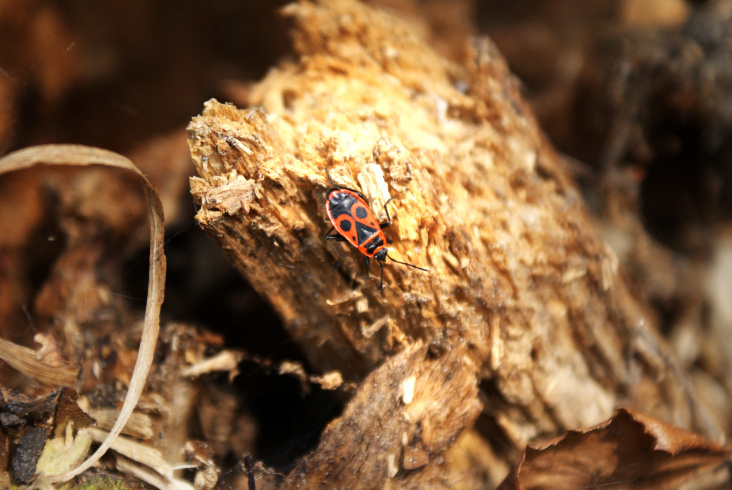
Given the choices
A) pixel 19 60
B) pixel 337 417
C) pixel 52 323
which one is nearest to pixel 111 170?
pixel 19 60

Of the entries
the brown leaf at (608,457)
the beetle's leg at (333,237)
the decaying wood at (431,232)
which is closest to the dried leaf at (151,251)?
the decaying wood at (431,232)

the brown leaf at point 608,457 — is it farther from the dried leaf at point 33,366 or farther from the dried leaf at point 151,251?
the dried leaf at point 33,366

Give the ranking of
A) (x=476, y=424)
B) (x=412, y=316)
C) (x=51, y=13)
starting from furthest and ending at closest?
(x=51, y=13)
(x=476, y=424)
(x=412, y=316)

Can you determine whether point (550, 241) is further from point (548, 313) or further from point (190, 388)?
point (190, 388)

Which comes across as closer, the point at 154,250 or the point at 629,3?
the point at 154,250

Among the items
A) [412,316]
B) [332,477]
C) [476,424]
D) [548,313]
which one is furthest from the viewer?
[548,313]

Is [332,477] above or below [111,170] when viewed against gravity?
below

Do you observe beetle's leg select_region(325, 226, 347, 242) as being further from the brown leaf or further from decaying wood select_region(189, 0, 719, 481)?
the brown leaf
